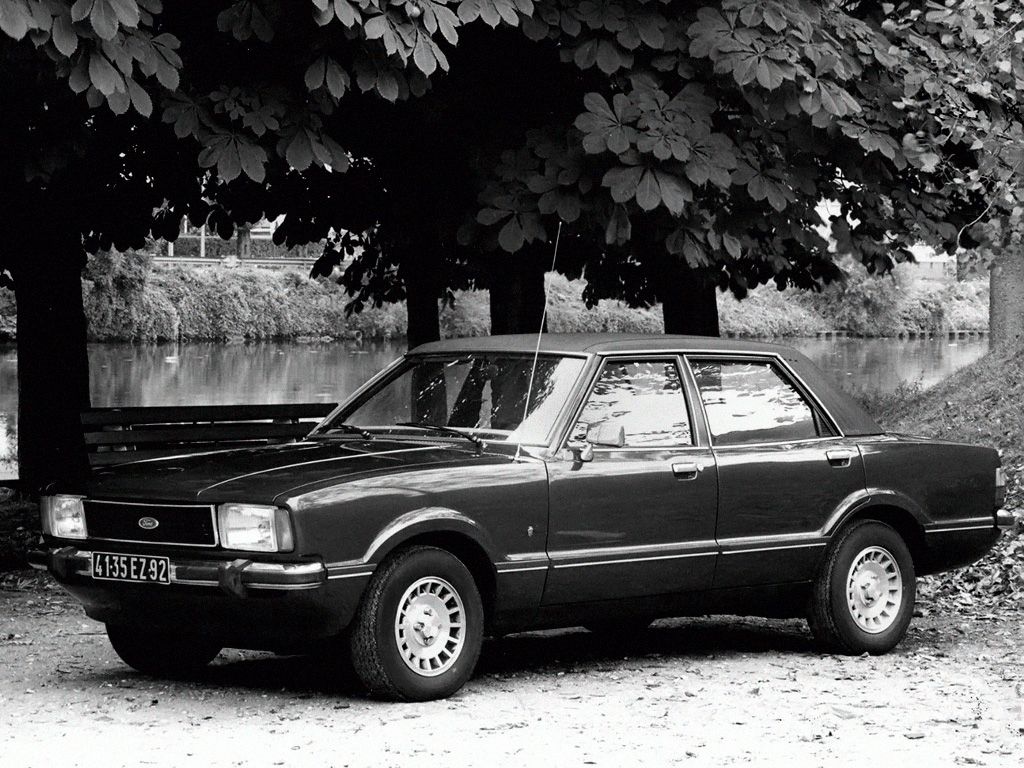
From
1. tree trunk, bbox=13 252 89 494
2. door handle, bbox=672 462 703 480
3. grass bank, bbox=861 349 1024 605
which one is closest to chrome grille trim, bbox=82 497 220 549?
door handle, bbox=672 462 703 480

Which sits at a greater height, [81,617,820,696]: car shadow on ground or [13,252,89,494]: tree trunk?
[13,252,89,494]: tree trunk

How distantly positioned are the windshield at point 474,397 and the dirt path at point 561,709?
3.78 feet

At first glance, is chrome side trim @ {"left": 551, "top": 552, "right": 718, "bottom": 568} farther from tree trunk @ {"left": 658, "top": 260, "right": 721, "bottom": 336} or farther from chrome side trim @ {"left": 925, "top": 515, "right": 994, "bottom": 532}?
tree trunk @ {"left": 658, "top": 260, "right": 721, "bottom": 336}

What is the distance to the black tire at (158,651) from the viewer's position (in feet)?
25.7

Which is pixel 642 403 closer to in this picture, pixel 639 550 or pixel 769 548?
pixel 639 550

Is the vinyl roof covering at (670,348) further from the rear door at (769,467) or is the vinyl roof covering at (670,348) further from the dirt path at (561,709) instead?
the dirt path at (561,709)

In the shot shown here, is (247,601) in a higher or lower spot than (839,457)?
lower

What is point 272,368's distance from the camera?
45188 millimetres

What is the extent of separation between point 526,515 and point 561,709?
2.83 ft

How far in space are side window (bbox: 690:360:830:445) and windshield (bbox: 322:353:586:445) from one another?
0.80m

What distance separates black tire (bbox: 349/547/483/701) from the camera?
6.97 metres

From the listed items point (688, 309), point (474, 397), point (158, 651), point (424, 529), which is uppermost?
point (688, 309)

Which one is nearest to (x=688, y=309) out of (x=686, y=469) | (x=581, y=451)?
(x=686, y=469)

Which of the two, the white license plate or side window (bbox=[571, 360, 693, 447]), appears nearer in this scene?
the white license plate
